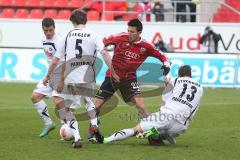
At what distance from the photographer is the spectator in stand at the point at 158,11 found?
→ 3084 cm

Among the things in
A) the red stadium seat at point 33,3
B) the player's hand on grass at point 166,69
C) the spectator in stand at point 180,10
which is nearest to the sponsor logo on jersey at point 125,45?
the player's hand on grass at point 166,69

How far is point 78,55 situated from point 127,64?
1.58 meters

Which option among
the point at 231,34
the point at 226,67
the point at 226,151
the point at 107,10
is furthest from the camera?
the point at 107,10

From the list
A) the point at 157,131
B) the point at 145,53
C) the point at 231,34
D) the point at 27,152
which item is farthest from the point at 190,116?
the point at 231,34

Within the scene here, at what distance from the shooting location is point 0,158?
402 inches

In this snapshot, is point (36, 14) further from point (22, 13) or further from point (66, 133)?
point (66, 133)

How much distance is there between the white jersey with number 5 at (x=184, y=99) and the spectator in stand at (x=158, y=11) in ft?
62.9

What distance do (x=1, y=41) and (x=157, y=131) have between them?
20.8 metres

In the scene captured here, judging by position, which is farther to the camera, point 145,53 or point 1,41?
point 1,41

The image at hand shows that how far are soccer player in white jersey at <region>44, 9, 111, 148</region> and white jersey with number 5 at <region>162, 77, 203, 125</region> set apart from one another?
1.27 m

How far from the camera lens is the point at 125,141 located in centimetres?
1251

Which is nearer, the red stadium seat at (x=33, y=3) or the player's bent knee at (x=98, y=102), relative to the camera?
the player's bent knee at (x=98, y=102)

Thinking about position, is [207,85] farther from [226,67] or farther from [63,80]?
[63,80]

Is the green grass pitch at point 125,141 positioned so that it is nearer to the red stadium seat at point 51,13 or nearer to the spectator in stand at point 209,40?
the spectator in stand at point 209,40
